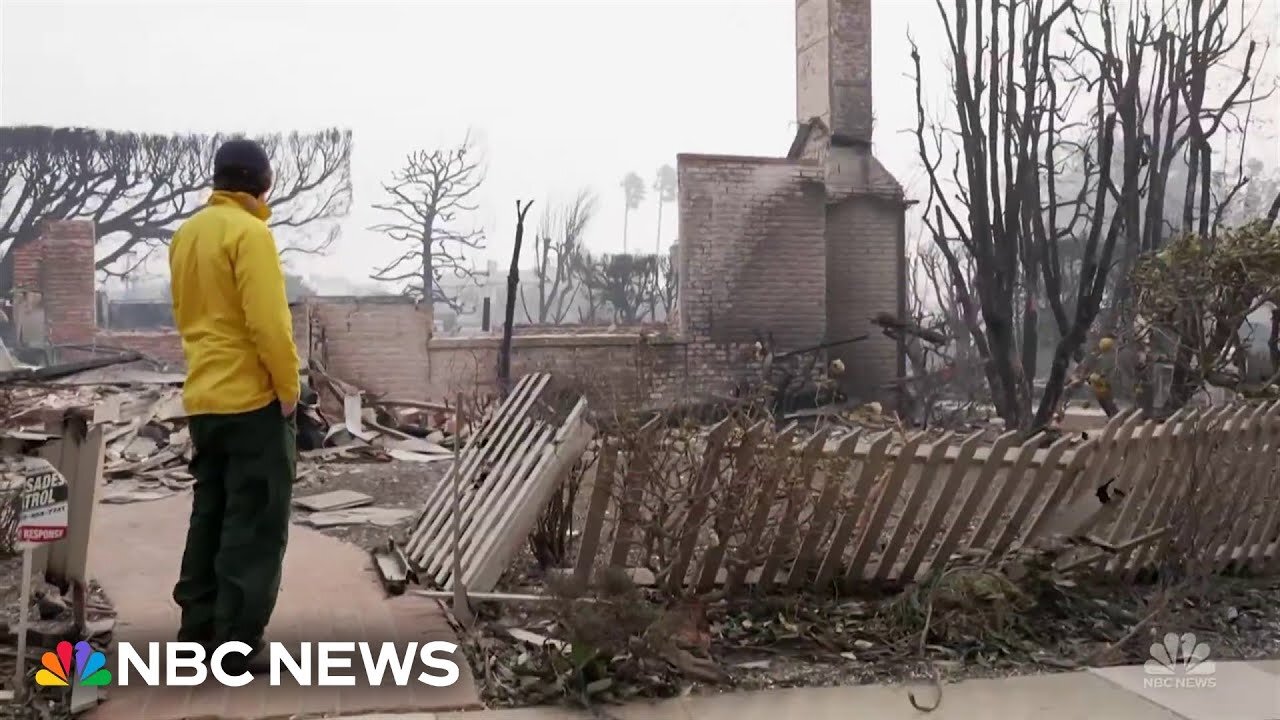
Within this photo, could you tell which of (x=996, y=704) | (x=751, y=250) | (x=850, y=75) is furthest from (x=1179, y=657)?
(x=850, y=75)

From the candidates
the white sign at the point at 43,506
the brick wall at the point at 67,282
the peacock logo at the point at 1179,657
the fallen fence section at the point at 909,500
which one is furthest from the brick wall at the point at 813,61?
the brick wall at the point at 67,282

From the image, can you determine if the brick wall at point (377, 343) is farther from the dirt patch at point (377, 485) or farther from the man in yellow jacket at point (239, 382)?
the man in yellow jacket at point (239, 382)

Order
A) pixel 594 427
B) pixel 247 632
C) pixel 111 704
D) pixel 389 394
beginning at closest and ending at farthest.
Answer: pixel 111 704, pixel 247 632, pixel 594 427, pixel 389 394

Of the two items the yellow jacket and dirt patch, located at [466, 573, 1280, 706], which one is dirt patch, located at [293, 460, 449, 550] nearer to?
dirt patch, located at [466, 573, 1280, 706]

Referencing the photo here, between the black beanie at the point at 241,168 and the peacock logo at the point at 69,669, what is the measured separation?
148 cm

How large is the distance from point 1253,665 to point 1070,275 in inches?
563

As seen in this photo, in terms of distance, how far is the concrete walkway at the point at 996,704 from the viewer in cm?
288

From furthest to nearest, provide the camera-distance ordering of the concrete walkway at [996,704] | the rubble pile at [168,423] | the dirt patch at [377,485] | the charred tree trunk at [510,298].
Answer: the charred tree trunk at [510,298]
the rubble pile at [168,423]
the dirt patch at [377,485]
the concrete walkway at [996,704]

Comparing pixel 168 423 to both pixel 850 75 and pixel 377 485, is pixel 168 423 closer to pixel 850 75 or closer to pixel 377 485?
pixel 377 485

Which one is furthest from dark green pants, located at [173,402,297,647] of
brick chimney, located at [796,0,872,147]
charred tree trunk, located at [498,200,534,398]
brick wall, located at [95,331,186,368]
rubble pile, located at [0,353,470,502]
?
brick wall, located at [95,331,186,368]

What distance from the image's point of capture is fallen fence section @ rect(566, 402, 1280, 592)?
3529mm

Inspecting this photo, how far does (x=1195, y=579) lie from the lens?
406cm

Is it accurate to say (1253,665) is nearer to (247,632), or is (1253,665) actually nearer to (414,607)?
(414,607)

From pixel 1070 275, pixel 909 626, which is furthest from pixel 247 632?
pixel 1070 275
